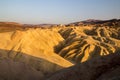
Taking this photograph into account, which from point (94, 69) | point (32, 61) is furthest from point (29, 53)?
point (94, 69)

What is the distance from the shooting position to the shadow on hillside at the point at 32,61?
14.4 m

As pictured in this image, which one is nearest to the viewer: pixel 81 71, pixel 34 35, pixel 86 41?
pixel 81 71

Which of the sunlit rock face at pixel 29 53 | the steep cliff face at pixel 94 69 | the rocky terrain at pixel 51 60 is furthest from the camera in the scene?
the sunlit rock face at pixel 29 53

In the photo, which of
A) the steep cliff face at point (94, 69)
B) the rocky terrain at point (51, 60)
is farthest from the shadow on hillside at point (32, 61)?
the steep cliff face at point (94, 69)

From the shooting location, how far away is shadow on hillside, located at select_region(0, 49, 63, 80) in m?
14.4

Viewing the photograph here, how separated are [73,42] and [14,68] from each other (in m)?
18.1

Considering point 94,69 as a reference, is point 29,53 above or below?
below

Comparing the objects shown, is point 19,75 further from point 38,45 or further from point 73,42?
point 73,42

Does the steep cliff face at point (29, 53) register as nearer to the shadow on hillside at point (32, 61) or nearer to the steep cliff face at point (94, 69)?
the shadow on hillside at point (32, 61)

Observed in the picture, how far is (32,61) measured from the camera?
50.6ft

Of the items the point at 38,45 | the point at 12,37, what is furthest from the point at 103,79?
the point at 38,45

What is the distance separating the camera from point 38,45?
20375 mm

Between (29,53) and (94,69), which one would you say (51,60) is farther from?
(94,69)

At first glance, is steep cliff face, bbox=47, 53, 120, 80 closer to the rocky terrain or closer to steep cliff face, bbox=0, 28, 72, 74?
the rocky terrain
